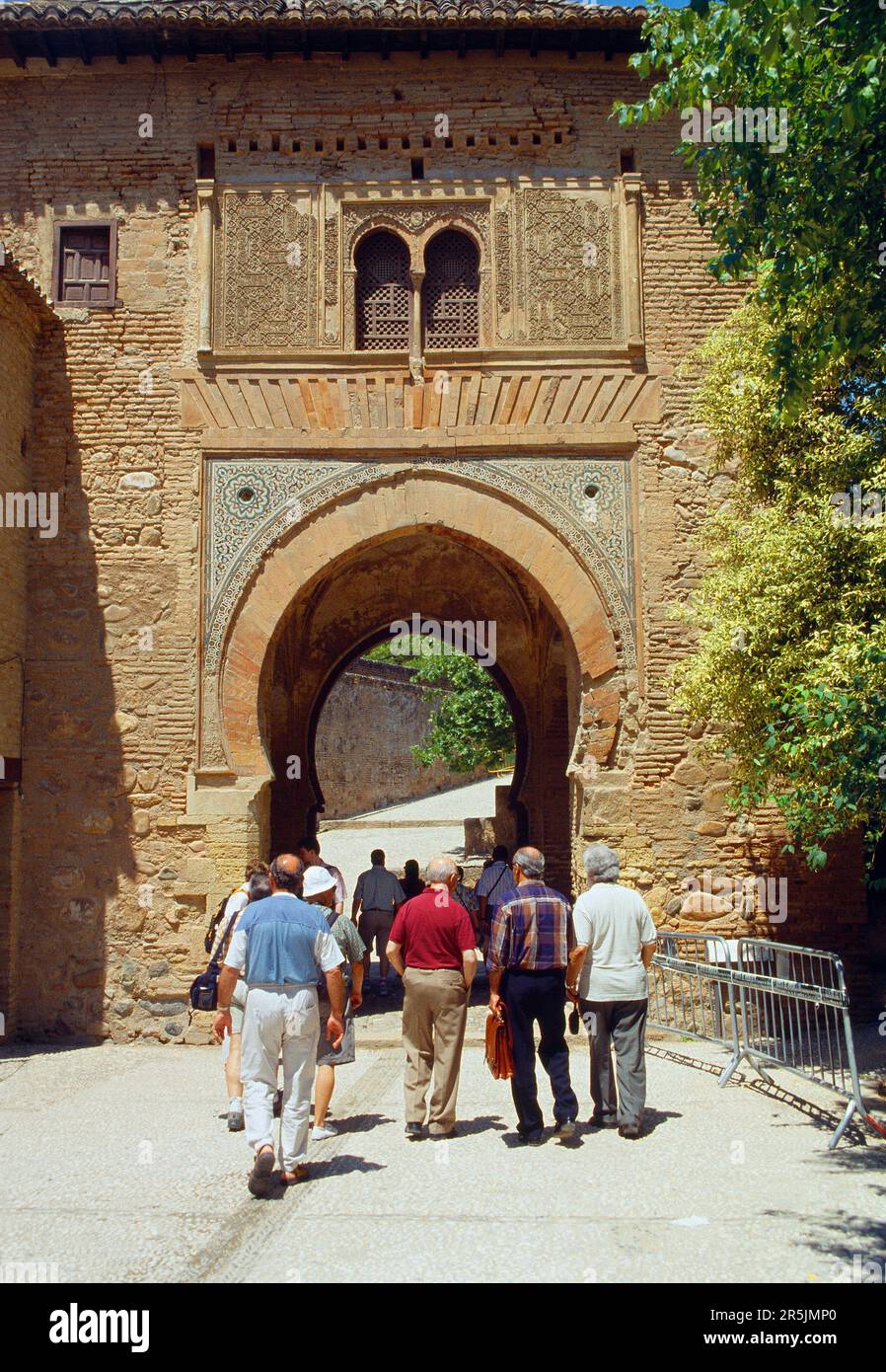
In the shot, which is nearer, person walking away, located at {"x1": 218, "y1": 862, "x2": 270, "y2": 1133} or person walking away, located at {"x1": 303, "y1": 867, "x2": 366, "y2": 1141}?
person walking away, located at {"x1": 303, "y1": 867, "x2": 366, "y2": 1141}

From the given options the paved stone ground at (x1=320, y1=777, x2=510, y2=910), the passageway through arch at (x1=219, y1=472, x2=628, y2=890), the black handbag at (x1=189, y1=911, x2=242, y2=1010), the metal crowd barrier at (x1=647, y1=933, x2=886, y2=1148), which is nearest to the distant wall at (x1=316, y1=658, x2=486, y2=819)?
the paved stone ground at (x1=320, y1=777, x2=510, y2=910)

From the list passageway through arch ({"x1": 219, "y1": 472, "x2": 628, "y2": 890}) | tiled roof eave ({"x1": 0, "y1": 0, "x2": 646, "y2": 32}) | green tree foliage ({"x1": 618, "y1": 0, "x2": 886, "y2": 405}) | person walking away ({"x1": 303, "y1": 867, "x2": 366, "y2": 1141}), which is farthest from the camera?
passageway through arch ({"x1": 219, "y1": 472, "x2": 628, "y2": 890})

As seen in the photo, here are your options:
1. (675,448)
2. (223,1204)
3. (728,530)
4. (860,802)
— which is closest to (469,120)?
(675,448)

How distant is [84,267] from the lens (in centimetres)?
1020

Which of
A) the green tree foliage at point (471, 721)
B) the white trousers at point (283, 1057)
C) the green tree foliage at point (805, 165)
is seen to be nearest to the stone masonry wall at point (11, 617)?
the white trousers at point (283, 1057)

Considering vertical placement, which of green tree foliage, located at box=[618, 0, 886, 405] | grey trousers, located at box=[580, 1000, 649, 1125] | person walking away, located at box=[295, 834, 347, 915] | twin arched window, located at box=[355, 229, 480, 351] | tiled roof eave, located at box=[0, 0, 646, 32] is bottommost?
grey trousers, located at box=[580, 1000, 649, 1125]

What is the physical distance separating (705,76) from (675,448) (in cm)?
411

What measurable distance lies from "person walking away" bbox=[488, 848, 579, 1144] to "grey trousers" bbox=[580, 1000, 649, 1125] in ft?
1.05

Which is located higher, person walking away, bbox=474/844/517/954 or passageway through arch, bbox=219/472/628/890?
passageway through arch, bbox=219/472/628/890

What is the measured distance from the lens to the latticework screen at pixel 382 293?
33.7ft

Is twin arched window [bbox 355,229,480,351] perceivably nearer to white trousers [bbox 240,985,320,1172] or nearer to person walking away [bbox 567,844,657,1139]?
person walking away [bbox 567,844,657,1139]

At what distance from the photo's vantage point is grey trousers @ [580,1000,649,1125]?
618cm

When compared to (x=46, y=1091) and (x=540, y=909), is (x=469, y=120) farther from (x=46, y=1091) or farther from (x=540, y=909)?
(x=46, y=1091)

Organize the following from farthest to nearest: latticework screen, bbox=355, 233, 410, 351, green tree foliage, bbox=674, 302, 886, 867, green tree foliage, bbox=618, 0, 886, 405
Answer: latticework screen, bbox=355, 233, 410, 351
green tree foliage, bbox=674, 302, 886, 867
green tree foliage, bbox=618, 0, 886, 405
